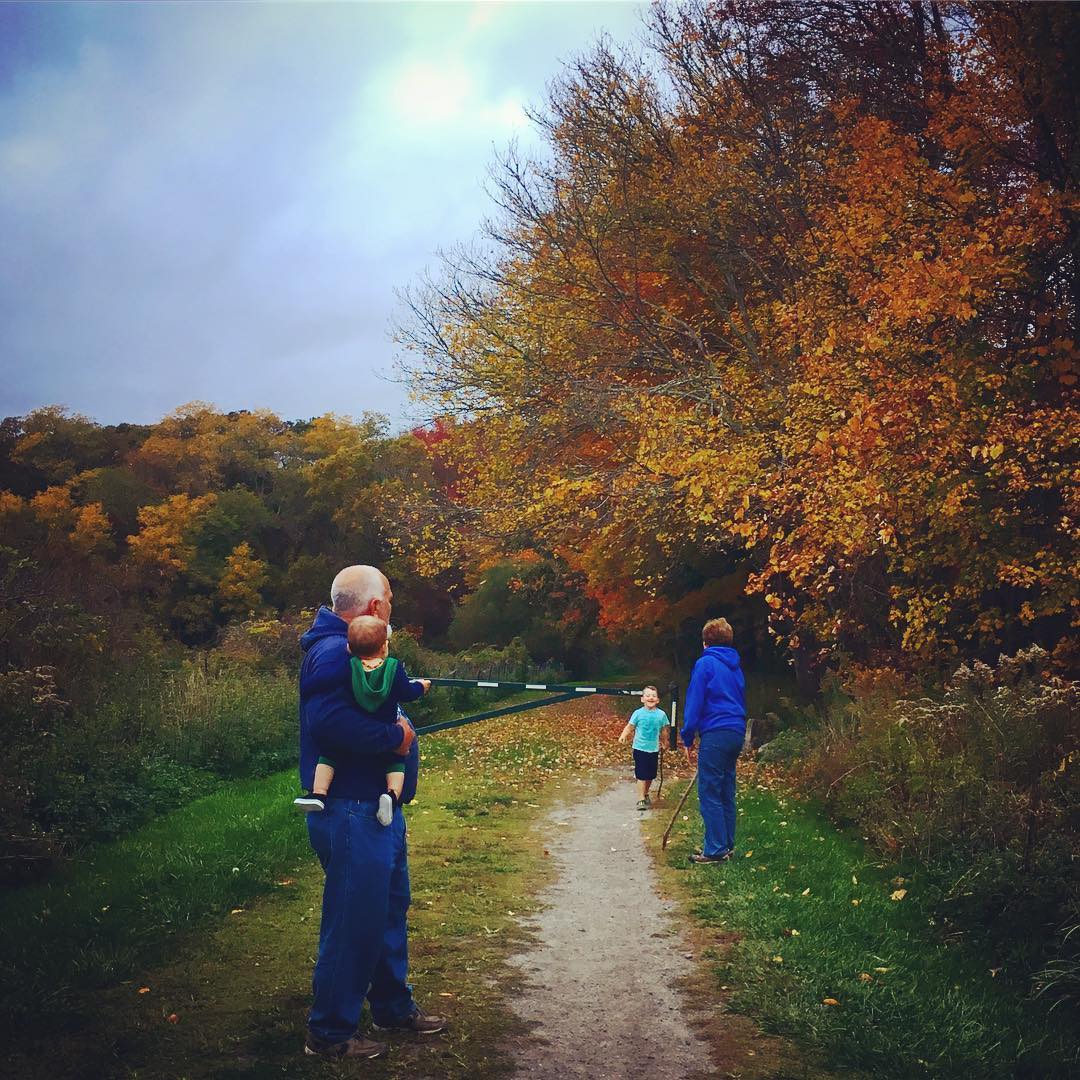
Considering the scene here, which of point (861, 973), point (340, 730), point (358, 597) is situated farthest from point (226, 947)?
point (861, 973)

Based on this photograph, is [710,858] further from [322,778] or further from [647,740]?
[322,778]

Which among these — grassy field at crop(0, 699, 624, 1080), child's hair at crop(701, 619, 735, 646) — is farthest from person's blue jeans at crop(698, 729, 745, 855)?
grassy field at crop(0, 699, 624, 1080)

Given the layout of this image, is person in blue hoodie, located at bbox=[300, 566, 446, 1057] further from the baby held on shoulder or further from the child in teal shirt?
the child in teal shirt

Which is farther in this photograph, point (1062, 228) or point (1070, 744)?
point (1062, 228)

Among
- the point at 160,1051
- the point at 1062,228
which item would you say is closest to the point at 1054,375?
the point at 1062,228

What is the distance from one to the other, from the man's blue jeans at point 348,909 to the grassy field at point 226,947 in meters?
0.22

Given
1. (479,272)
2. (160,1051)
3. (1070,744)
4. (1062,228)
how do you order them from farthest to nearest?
1. (479,272)
2. (1062,228)
3. (1070,744)
4. (160,1051)

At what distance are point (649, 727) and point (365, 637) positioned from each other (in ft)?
25.9

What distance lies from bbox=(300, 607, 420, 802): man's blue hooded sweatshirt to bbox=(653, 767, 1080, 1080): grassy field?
224 centimetres

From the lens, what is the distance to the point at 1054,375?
11.3 metres

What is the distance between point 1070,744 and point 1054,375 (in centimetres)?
548

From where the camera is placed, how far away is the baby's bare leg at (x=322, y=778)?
4340 mm

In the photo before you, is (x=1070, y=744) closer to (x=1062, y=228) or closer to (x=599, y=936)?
(x=599, y=936)

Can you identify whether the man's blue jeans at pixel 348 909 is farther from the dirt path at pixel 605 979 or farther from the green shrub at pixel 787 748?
the green shrub at pixel 787 748
